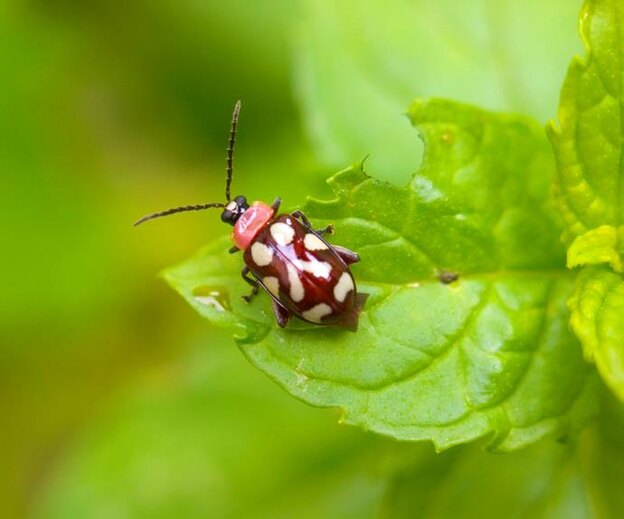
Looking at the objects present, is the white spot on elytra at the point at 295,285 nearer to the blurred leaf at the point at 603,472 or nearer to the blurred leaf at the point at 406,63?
the blurred leaf at the point at 406,63

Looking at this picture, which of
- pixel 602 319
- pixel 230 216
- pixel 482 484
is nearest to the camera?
pixel 602 319

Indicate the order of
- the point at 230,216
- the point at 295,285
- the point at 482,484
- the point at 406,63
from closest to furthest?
the point at 295,285, the point at 482,484, the point at 230,216, the point at 406,63

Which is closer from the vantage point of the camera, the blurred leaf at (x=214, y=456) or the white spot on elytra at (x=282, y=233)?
the white spot on elytra at (x=282, y=233)

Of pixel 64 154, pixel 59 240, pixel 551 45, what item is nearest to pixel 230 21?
pixel 64 154

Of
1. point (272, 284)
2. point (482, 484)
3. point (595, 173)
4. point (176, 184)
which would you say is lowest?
point (482, 484)

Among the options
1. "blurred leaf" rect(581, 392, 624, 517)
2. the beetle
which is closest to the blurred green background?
"blurred leaf" rect(581, 392, 624, 517)

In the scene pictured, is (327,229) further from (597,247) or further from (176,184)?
(176,184)

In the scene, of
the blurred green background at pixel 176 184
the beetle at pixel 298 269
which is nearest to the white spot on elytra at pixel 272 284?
the beetle at pixel 298 269

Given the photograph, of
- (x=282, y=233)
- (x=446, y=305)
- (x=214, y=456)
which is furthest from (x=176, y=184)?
(x=446, y=305)

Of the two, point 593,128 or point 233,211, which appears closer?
point 593,128
